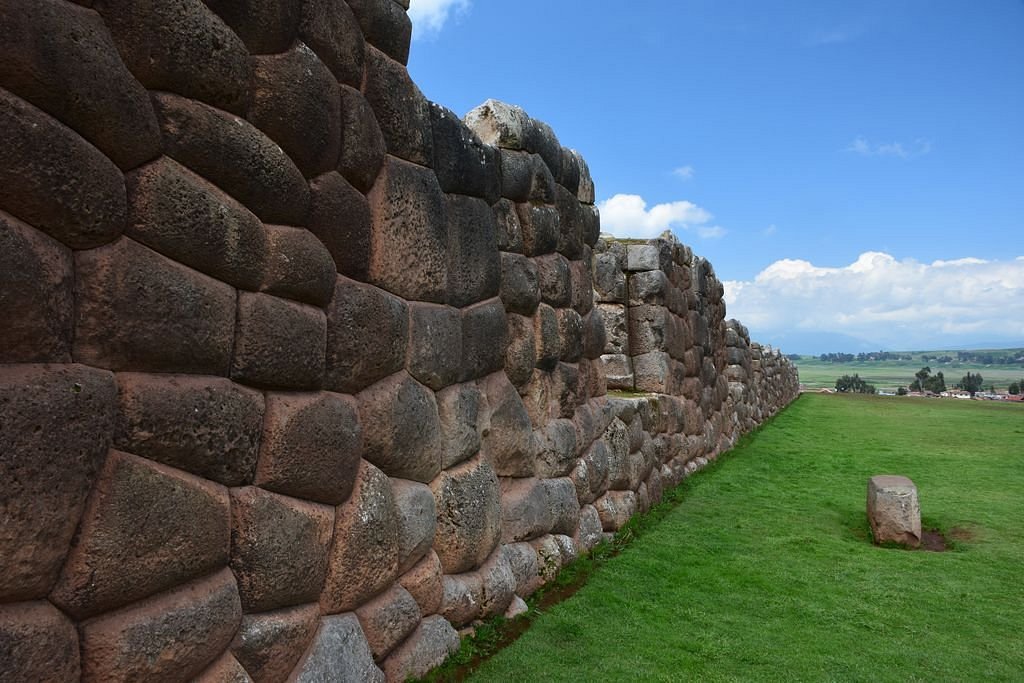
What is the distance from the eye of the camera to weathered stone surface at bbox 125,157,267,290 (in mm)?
2104

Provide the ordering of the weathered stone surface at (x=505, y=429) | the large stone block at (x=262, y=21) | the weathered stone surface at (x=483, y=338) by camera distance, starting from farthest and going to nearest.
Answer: the weathered stone surface at (x=505, y=429)
the weathered stone surface at (x=483, y=338)
the large stone block at (x=262, y=21)

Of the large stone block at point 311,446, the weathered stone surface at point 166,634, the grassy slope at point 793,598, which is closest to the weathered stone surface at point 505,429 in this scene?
the grassy slope at point 793,598

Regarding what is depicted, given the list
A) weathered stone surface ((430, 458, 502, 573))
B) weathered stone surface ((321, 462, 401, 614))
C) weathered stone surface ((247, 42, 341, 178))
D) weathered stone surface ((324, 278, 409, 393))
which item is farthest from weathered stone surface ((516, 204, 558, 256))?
weathered stone surface ((321, 462, 401, 614))

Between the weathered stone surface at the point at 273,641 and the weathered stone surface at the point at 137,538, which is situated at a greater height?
the weathered stone surface at the point at 137,538

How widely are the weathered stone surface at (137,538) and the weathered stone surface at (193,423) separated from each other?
49 millimetres

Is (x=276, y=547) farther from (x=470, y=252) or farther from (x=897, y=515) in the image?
(x=897, y=515)

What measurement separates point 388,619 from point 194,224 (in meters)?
1.91

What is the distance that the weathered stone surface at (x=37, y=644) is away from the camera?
1727 millimetres

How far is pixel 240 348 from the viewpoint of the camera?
242 centimetres

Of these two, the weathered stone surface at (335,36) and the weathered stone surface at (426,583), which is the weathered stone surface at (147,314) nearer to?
the weathered stone surface at (335,36)

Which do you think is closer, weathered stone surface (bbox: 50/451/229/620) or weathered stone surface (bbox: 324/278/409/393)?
weathered stone surface (bbox: 50/451/229/620)

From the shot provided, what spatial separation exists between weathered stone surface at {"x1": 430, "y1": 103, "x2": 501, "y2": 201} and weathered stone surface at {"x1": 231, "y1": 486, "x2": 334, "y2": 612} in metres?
1.97

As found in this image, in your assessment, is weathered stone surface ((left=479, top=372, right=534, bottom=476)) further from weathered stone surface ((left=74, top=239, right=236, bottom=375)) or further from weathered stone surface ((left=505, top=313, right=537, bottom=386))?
weathered stone surface ((left=74, top=239, right=236, bottom=375))

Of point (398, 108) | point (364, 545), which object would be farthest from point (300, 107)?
point (364, 545)
